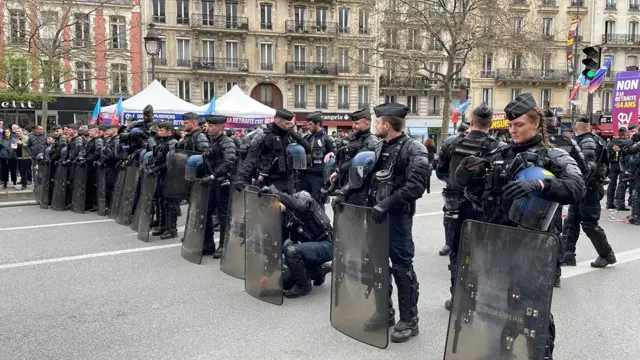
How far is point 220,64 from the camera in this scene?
129 feet

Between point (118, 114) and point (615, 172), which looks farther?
point (118, 114)

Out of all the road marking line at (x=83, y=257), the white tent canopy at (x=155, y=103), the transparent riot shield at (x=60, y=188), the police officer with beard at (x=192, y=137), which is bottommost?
→ the road marking line at (x=83, y=257)

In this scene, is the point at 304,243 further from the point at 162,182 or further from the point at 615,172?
the point at 615,172

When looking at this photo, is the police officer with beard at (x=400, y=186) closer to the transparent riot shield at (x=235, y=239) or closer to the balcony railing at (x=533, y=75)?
the transparent riot shield at (x=235, y=239)

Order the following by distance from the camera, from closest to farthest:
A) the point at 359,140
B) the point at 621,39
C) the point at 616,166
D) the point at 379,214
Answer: the point at 379,214 < the point at 359,140 < the point at 616,166 < the point at 621,39

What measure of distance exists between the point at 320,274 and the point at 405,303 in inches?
59.8

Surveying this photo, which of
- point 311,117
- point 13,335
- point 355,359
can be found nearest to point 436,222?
point 311,117

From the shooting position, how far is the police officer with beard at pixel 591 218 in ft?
19.9

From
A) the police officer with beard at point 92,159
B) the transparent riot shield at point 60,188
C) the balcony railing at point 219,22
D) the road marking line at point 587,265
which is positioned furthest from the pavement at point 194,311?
the balcony railing at point 219,22

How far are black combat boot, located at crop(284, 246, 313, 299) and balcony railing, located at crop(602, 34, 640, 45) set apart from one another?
163 feet

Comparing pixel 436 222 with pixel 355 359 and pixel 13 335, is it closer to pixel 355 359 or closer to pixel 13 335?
pixel 355 359

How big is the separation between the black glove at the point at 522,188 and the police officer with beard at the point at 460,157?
161 cm

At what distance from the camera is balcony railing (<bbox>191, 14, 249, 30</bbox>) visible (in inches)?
1524

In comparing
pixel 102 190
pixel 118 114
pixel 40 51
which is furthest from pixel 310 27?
pixel 102 190
